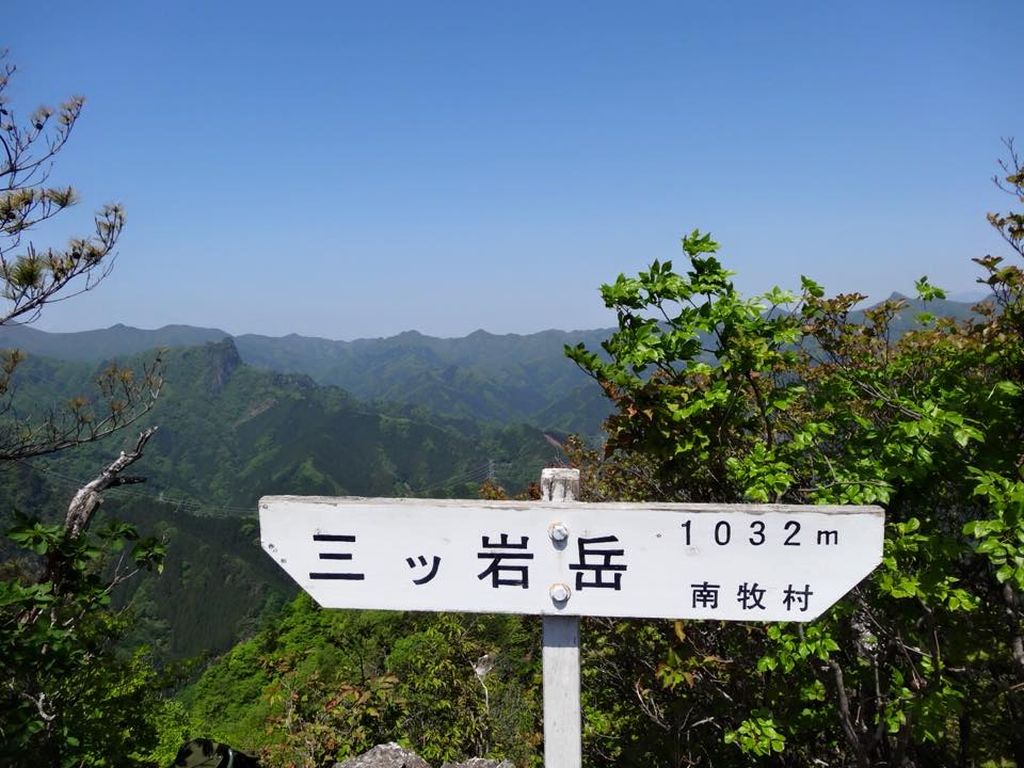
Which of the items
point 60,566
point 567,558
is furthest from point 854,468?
point 60,566

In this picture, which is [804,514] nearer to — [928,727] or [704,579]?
[704,579]

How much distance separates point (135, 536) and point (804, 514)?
3.74 meters

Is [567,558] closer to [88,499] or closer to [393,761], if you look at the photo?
[88,499]

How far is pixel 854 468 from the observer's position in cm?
316

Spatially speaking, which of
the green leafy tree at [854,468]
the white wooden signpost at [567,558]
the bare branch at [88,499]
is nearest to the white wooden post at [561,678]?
the white wooden signpost at [567,558]

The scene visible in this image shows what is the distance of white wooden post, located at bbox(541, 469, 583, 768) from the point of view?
2.30 meters

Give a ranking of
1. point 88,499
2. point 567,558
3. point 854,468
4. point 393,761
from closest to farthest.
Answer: point 567,558 → point 854,468 → point 88,499 → point 393,761

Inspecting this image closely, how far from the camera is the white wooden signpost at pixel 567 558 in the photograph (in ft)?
7.24

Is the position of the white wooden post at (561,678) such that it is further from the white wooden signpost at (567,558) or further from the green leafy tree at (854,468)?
the green leafy tree at (854,468)

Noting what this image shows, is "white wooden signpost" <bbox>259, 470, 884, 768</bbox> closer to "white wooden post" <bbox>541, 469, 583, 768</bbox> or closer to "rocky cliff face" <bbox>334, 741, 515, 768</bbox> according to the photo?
Answer: "white wooden post" <bbox>541, 469, 583, 768</bbox>

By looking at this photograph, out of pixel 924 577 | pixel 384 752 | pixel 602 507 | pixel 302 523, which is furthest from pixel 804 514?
pixel 384 752

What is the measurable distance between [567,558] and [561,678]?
466 millimetres

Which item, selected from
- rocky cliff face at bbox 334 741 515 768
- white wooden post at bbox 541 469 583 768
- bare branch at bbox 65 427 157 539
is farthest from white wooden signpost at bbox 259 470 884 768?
rocky cliff face at bbox 334 741 515 768

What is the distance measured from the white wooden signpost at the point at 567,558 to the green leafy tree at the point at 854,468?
Result: 0.62m
